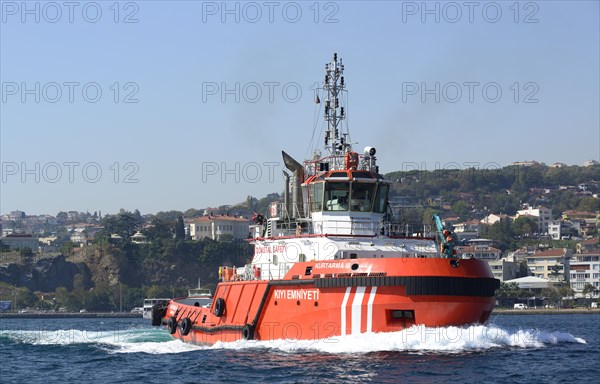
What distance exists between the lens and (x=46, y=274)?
134000 mm

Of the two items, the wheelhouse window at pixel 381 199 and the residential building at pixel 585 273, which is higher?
the wheelhouse window at pixel 381 199

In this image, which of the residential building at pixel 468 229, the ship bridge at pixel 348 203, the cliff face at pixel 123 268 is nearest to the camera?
Result: the ship bridge at pixel 348 203

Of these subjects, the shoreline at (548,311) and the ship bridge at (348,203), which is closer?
the ship bridge at (348,203)

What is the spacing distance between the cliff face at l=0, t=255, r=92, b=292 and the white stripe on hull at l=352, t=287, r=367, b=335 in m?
107

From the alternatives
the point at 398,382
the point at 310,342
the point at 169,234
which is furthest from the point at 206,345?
the point at 169,234

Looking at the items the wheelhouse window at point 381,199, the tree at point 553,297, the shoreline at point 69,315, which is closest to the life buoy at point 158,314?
the wheelhouse window at point 381,199

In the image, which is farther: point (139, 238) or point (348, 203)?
point (139, 238)

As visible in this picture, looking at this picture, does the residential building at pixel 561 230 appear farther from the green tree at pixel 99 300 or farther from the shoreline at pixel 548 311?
the green tree at pixel 99 300

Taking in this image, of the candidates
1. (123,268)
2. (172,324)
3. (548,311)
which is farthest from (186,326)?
(123,268)

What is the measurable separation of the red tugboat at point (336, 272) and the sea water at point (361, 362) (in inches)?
19.6

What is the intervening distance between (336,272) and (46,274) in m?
109

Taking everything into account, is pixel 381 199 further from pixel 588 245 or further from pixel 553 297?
pixel 588 245

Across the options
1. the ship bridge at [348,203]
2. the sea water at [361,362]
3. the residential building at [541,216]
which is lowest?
the sea water at [361,362]

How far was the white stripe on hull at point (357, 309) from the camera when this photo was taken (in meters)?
Result: 29.5
